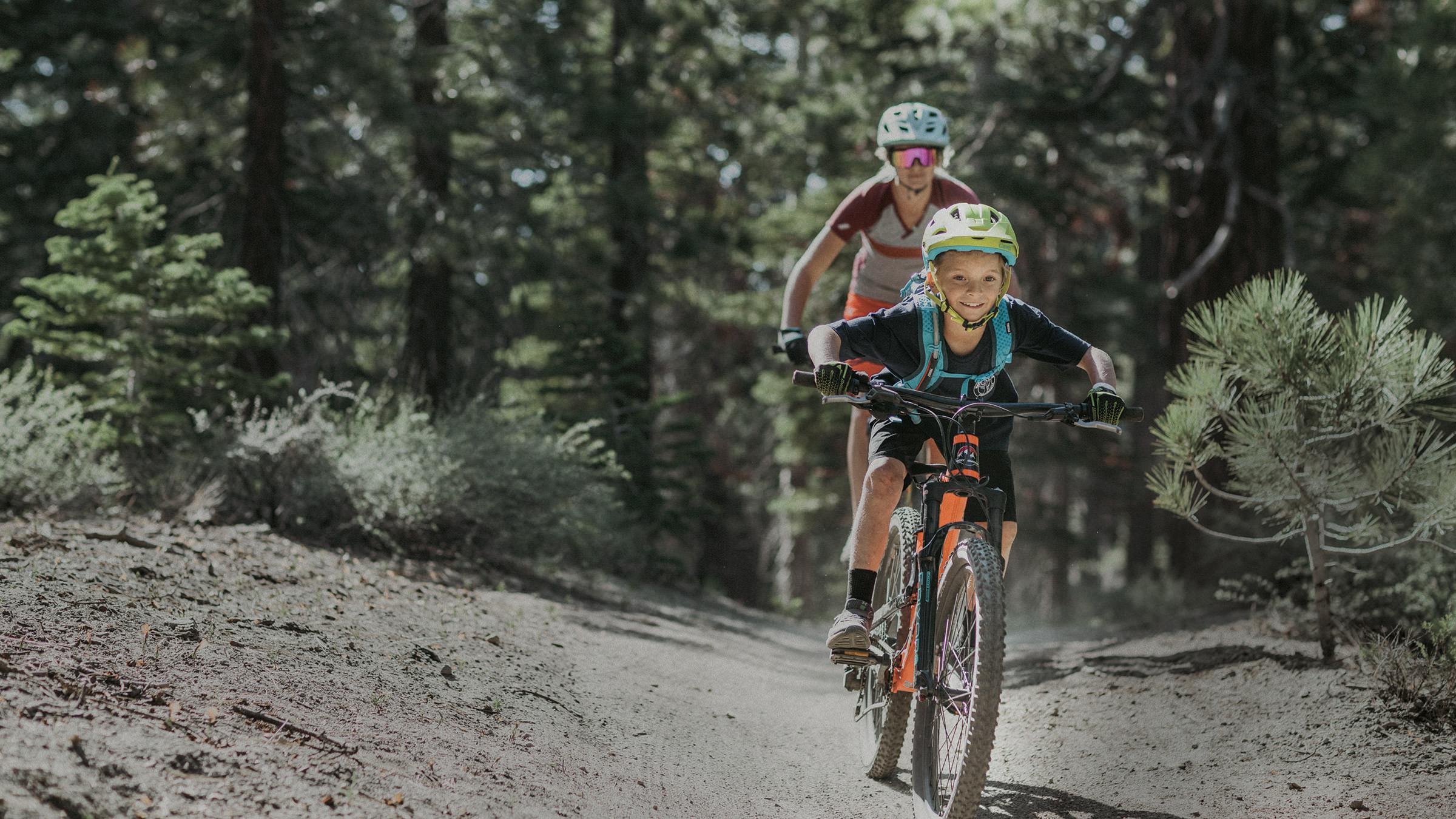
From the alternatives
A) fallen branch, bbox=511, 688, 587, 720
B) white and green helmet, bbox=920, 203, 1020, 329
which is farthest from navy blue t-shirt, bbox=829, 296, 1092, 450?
fallen branch, bbox=511, 688, 587, 720

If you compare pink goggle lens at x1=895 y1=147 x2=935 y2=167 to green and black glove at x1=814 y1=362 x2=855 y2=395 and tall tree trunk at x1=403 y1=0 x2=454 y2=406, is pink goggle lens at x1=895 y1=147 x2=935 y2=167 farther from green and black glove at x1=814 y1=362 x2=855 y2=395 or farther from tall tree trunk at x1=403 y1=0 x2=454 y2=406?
tall tree trunk at x1=403 y1=0 x2=454 y2=406

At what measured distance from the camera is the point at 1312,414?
605 centimetres

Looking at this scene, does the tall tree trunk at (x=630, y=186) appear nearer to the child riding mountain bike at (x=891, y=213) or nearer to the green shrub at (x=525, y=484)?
the green shrub at (x=525, y=484)

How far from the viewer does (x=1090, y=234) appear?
25.0 meters

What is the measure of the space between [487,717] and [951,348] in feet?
7.53

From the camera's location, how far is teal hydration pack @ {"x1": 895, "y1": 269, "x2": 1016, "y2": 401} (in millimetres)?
4598

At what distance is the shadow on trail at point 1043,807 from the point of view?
440 cm

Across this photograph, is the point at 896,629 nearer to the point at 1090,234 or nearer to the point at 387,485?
the point at 387,485

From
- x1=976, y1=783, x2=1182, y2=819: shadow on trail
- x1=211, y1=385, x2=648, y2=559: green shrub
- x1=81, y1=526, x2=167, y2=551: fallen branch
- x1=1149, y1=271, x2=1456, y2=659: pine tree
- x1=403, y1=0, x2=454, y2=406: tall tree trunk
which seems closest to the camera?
x1=976, y1=783, x2=1182, y2=819: shadow on trail

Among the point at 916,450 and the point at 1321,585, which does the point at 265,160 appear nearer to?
the point at 916,450

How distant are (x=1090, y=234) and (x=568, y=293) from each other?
43.9 ft

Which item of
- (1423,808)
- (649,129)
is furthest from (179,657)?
(649,129)

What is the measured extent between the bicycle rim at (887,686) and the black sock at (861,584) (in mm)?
88

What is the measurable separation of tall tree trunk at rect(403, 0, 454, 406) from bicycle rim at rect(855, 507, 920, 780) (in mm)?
8420
